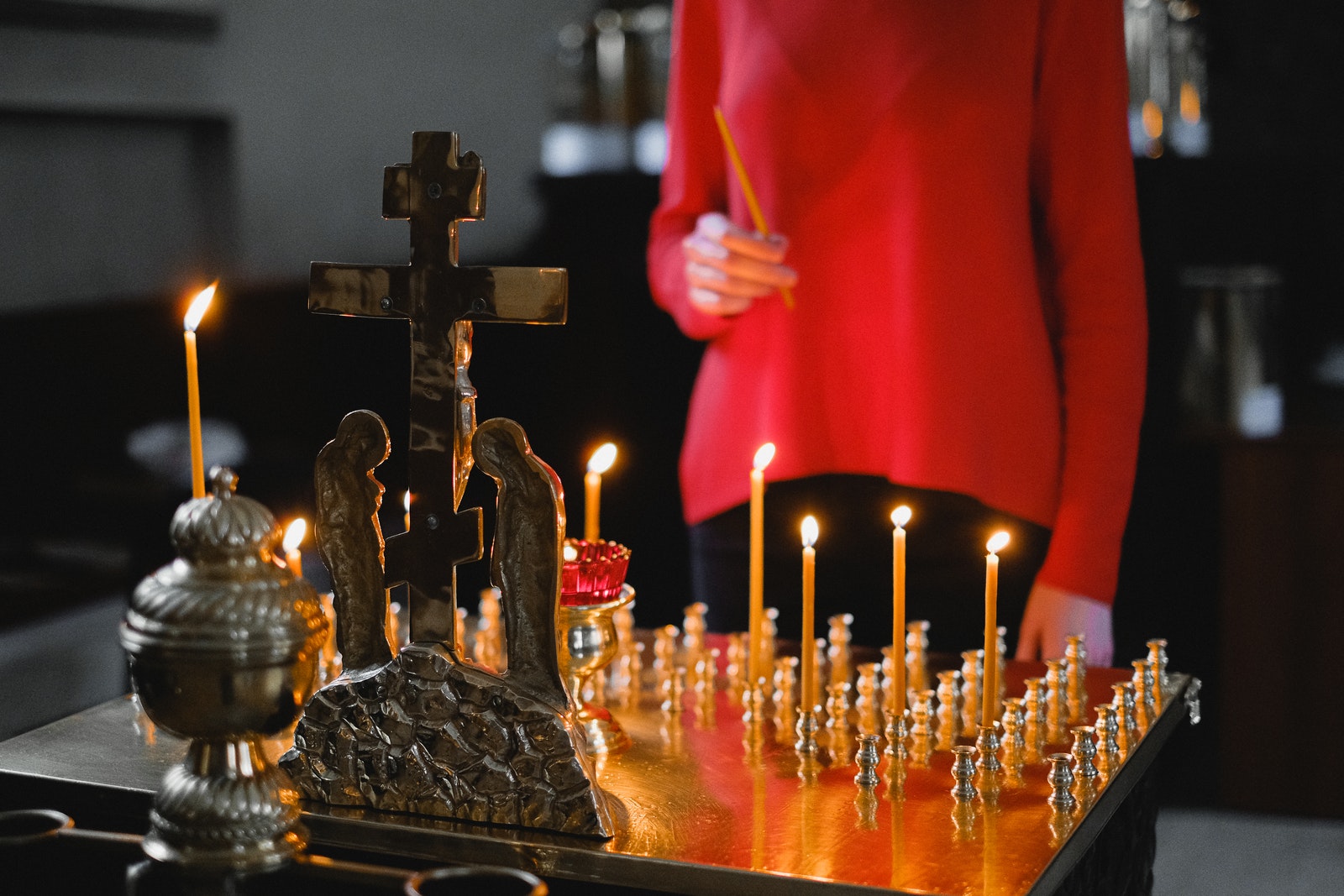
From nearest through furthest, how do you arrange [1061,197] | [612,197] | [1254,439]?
1. [1061,197]
2. [1254,439]
3. [612,197]

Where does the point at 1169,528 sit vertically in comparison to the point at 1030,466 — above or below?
below

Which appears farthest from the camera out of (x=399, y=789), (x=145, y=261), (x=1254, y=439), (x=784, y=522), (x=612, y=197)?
(x=612, y=197)

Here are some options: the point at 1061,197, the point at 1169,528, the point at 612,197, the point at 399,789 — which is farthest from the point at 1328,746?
the point at 399,789

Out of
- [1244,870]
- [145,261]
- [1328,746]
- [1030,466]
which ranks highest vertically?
[145,261]

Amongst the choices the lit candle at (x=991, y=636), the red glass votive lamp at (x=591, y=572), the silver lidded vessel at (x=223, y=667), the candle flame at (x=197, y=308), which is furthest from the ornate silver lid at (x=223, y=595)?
the lit candle at (x=991, y=636)

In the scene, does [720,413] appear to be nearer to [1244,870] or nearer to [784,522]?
[784,522]

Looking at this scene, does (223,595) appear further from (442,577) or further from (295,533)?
(295,533)

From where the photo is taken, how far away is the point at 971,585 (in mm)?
1989

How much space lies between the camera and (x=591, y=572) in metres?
1.31

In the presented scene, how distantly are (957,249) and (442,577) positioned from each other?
98 cm

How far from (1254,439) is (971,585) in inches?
34.6

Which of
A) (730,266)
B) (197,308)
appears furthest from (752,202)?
(197,308)

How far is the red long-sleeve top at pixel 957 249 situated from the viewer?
1884mm

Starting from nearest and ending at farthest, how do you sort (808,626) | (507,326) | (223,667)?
1. (223,667)
2. (808,626)
3. (507,326)
